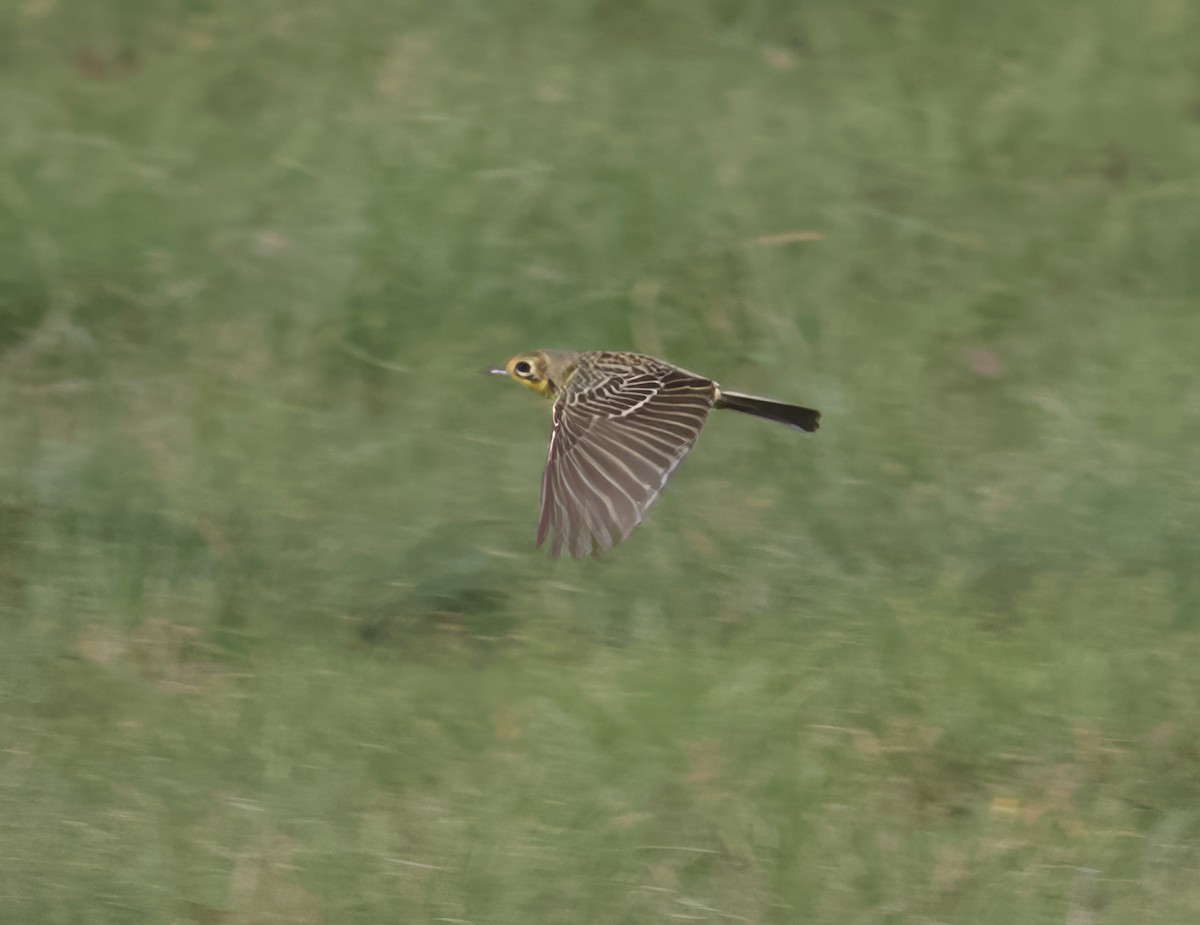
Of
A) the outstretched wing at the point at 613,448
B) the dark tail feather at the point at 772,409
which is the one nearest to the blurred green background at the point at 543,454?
the dark tail feather at the point at 772,409

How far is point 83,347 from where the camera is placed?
7.54m

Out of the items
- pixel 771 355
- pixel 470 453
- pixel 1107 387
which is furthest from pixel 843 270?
pixel 470 453

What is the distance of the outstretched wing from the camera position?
522 centimetres

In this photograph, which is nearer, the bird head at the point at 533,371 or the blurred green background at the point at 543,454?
the blurred green background at the point at 543,454

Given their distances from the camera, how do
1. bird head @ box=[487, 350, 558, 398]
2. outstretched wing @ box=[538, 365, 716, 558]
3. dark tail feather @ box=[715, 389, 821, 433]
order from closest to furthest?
outstretched wing @ box=[538, 365, 716, 558], dark tail feather @ box=[715, 389, 821, 433], bird head @ box=[487, 350, 558, 398]

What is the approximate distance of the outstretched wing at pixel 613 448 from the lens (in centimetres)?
522

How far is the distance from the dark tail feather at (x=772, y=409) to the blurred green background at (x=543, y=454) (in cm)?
25

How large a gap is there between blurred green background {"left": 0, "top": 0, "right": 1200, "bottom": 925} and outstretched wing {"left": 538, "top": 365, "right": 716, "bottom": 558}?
62 centimetres

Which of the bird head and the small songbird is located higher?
the small songbird

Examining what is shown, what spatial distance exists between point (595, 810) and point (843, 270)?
3.20 meters

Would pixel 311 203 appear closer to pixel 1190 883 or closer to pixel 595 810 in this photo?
pixel 595 810

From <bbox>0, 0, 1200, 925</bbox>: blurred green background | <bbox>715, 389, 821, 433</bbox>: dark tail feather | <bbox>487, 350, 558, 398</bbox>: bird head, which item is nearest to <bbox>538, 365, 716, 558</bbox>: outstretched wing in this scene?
<bbox>715, 389, 821, 433</bbox>: dark tail feather

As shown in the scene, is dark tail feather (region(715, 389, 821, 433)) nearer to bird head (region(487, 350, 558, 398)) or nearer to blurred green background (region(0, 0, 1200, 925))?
blurred green background (region(0, 0, 1200, 925))

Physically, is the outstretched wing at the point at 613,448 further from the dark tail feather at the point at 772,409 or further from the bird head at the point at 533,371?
the bird head at the point at 533,371
